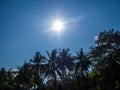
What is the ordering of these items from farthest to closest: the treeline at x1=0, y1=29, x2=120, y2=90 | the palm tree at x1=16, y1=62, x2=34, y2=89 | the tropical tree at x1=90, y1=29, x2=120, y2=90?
1. the palm tree at x1=16, y1=62, x2=34, y2=89
2. the treeline at x1=0, y1=29, x2=120, y2=90
3. the tropical tree at x1=90, y1=29, x2=120, y2=90

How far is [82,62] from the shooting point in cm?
5169

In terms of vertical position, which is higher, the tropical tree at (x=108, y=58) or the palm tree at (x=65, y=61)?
the palm tree at (x=65, y=61)

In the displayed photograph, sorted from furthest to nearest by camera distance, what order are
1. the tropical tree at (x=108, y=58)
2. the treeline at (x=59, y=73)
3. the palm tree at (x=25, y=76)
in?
the palm tree at (x=25, y=76)
the treeline at (x=59, y=73)
the tropical tree at (x=108, y=58)

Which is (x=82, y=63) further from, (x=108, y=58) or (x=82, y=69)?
(x=108, y=58)

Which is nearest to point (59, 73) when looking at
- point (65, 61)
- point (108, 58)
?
point (65, 61)

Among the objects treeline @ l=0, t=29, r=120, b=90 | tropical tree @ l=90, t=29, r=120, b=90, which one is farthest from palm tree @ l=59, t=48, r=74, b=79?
tropical tree @ l=90, t=29, r=120, b=90

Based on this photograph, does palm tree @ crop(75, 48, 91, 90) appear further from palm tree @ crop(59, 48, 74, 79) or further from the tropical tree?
the tropical tree

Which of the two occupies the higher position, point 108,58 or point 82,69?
point 82,69

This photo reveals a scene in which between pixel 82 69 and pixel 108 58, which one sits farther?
pixel 82 69

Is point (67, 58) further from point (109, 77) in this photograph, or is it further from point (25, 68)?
point (109, 77)

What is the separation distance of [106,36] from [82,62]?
1675cm

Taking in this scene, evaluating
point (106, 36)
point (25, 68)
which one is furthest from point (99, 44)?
point (25, 68)

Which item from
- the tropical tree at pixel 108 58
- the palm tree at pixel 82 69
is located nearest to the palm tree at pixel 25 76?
the palm tree at pixel 82 69

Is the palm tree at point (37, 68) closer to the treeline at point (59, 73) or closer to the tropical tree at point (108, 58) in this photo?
the treeline at point (59, 73)
